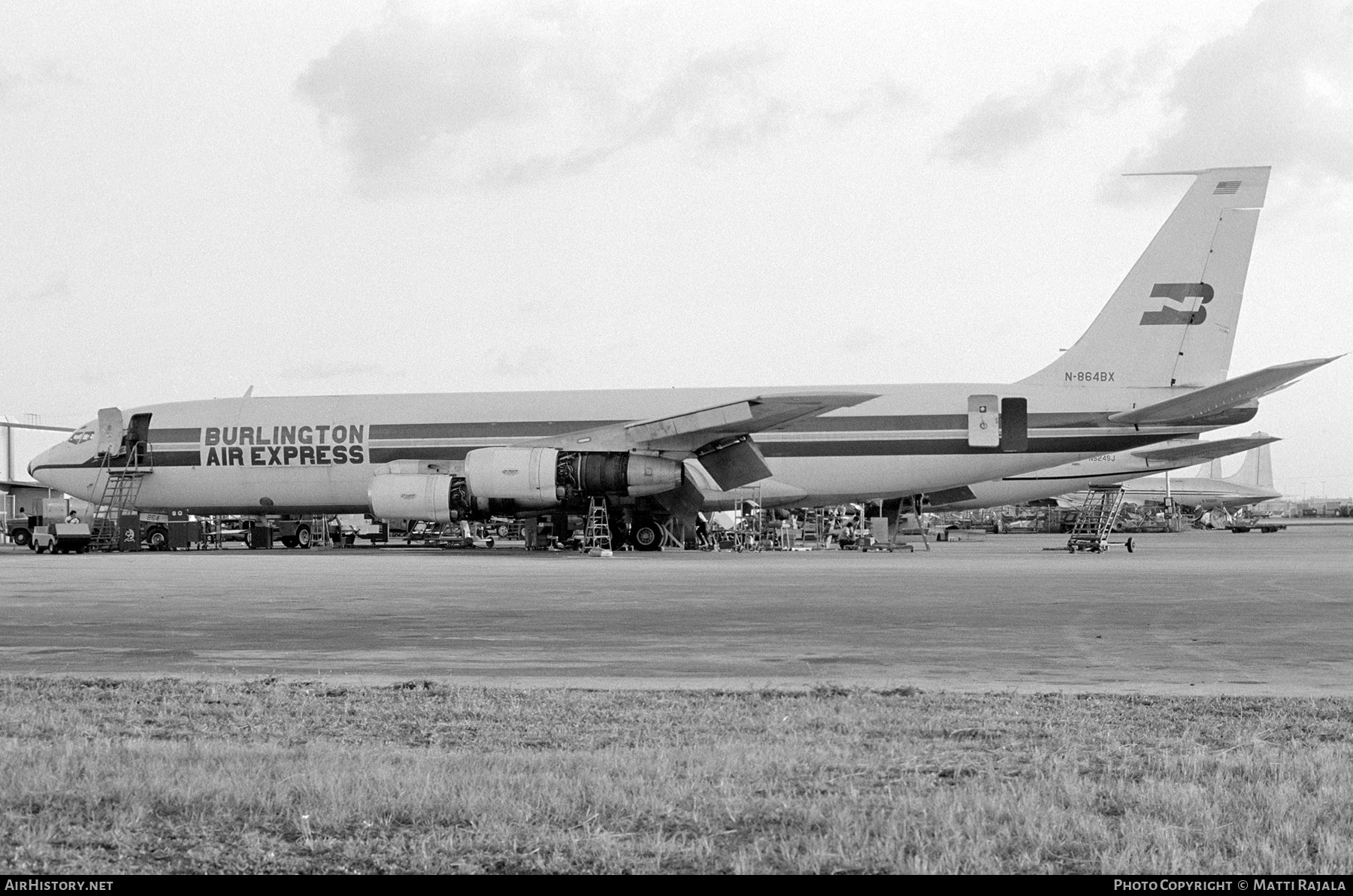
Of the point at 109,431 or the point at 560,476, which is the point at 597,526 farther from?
the point at 109,431

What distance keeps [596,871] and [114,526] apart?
3521cm

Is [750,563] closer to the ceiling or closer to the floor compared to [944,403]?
closer to the floor

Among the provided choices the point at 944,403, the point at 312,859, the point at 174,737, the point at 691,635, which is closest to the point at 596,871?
the point at 312,859

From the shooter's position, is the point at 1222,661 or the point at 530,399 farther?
the point at 530,399

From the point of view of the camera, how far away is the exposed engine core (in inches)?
1156

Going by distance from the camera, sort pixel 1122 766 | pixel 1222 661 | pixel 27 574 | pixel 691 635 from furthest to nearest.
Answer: pixel 27 574, pixel 691 635, pixel 1222 661, pixel 1122 766

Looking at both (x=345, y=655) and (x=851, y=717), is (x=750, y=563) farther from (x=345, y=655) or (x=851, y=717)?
(x=851, y=717)

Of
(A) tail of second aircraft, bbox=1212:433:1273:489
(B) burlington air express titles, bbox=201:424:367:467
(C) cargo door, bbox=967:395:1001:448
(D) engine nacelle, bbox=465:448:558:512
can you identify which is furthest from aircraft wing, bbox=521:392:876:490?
(A) tail of second aircraft, bbox=1212:433:1273:489

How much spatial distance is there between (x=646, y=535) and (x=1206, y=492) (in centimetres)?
9679

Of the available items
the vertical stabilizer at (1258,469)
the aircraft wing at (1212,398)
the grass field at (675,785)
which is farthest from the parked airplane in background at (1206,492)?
the grass field at (675,785)

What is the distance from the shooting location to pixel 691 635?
1083cm

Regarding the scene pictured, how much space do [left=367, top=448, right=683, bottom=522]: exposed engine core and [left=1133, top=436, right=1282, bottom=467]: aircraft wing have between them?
53.8 feet

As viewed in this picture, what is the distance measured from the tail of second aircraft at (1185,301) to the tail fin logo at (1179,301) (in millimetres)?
18

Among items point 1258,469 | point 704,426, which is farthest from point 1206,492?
point 704,426
